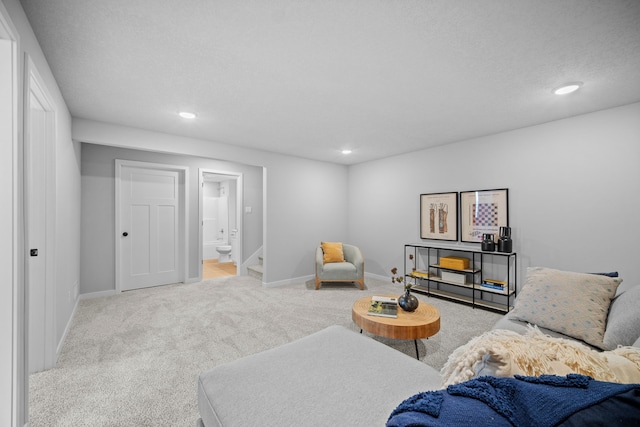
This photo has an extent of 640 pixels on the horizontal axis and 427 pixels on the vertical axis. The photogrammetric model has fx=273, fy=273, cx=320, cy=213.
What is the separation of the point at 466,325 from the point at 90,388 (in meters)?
3.48

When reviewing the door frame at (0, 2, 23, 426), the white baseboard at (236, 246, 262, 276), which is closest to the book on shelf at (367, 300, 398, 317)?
the door frame at (0, 2, 23, 426)

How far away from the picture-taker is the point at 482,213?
3.86 m

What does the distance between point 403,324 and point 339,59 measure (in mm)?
2101

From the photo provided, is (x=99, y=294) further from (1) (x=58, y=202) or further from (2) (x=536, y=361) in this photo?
(2) (x=536, y=361)

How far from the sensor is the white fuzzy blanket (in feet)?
2.70

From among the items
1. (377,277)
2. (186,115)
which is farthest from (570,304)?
(186,115)

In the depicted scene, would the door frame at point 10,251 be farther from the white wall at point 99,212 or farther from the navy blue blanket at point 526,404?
the white wall at point 99,212

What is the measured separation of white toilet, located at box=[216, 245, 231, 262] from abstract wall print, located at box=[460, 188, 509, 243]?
520cm

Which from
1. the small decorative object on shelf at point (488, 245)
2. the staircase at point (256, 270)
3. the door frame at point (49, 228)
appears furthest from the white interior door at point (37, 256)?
the small decorative object on shelf at point (488, 245)

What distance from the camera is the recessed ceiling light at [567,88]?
7.69ft

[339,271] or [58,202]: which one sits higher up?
[58,202]

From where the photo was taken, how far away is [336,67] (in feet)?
6.90

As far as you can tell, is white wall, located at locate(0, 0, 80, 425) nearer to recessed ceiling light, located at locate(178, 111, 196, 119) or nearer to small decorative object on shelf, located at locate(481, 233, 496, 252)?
recessed ceiling light, located at locate(178, 111, 196, 119)

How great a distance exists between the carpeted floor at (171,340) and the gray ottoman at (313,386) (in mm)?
744
